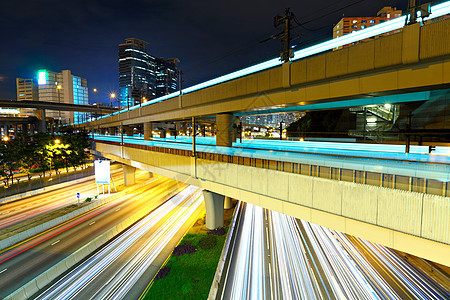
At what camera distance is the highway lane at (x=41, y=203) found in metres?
23.0

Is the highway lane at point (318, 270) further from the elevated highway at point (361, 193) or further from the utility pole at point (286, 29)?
the utility pole at point (286, 29)

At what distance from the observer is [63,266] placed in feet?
48.1

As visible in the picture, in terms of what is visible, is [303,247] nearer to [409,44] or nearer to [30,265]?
[409,44]

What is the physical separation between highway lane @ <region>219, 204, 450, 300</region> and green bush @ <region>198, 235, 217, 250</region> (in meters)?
1.86

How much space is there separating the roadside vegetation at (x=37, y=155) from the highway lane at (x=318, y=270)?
123 feet

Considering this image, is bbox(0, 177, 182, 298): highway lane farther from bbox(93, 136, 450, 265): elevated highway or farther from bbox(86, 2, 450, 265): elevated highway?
bbox(93, 136, 450, 265): elevated highway

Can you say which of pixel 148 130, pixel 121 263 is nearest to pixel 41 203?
pixel 148 130

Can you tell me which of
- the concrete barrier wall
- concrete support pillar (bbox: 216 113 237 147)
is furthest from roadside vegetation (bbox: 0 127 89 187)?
concrete support pillar (bbox: 216 113 237 147)

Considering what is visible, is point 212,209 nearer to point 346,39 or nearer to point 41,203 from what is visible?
point 346,39

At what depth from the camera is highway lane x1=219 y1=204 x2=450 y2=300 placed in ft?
41.1

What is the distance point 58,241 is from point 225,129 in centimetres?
1809

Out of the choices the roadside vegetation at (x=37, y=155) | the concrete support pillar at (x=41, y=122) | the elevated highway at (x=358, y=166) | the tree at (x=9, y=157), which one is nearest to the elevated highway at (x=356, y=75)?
the elevated highway at (x=358, y=166)

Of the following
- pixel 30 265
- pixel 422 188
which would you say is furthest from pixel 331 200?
pixel 30 265

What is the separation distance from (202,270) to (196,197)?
634 inches
